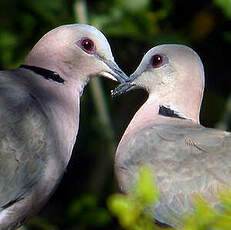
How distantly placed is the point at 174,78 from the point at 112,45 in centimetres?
170

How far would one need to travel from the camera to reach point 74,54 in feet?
10.2

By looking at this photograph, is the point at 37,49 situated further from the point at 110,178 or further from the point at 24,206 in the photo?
the point at 110,178

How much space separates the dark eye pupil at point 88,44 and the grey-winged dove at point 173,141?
0.98ft

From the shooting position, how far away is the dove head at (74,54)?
119 inches

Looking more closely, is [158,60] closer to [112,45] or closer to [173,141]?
[173,141]

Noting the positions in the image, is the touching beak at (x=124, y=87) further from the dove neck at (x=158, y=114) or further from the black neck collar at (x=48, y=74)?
the black neck collar at (x=48, y=74)

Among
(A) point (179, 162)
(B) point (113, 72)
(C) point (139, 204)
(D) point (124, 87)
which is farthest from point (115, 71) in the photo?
(C) point (139, 204)

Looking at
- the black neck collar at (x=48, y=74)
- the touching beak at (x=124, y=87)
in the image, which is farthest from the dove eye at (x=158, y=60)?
the black neck collar at (x=48, y=74)

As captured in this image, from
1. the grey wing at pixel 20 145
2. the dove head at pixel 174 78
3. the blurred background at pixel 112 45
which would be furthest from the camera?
the blurred background at pixel 112 45

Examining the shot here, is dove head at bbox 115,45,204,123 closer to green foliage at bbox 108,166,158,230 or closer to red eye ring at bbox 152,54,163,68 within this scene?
red eye ring at bbox 152,54,163,68

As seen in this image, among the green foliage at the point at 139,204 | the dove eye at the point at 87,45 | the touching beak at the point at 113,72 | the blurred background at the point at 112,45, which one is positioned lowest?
the blurred background at the point at 112,45

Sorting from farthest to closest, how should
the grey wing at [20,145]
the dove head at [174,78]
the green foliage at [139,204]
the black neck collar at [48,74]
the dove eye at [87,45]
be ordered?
the dove head at [174,78], the dove eye at [87,45], the black neck collar at [48,74], the grey wing at [20,145], the green foliage at [139,204]

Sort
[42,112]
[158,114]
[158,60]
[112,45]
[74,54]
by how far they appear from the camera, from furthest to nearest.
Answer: [112,45] → [158,60] → [158,114] → [74,54] → [42,112]

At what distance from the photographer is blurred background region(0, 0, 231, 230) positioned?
184 inches
